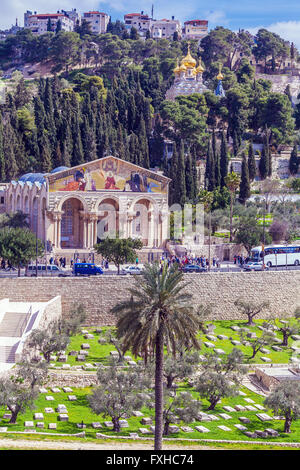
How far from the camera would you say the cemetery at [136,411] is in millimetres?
27328

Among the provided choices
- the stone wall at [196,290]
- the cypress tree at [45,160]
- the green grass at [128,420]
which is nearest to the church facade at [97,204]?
the cypress tree at [45,160]

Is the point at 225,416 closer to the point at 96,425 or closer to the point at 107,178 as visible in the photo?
the point at 96,425

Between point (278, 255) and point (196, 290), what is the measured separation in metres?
7.93

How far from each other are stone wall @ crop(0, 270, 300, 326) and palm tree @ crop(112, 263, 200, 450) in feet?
57.0

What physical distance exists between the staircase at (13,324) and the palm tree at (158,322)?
13879 mm

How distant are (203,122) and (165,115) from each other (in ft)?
15.7

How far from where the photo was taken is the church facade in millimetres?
53125

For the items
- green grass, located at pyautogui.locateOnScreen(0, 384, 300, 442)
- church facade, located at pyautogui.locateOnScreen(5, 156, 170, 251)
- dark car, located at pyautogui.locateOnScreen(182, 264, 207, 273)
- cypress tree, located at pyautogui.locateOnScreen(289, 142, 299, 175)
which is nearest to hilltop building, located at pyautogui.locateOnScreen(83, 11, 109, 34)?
cypress tree, located at pyautogui.locateOnScreen(289, 142, 299, 175)

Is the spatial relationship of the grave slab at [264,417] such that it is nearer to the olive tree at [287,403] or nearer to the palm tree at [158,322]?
the olive tree at [287,403]

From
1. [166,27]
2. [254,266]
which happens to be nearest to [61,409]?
[254,266]

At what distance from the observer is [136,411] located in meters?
29.8

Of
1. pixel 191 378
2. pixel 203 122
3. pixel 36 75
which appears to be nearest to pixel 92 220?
pixel 191 378

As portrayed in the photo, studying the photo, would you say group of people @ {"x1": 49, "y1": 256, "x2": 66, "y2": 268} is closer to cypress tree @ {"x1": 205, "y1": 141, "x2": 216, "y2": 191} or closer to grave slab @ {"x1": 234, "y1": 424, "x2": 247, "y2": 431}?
grave slab @ {"x1": 234, "y1": 424, "x2": 247, "y2": 431}
